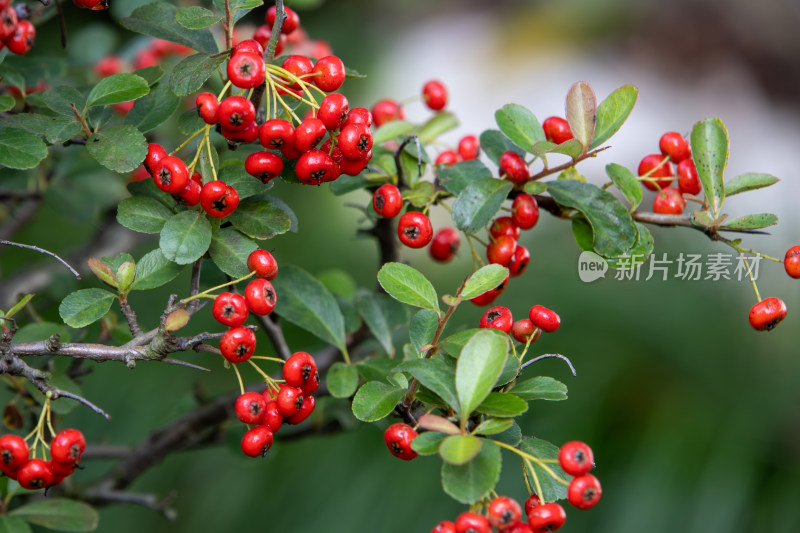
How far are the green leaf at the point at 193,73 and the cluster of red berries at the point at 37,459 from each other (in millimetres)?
280

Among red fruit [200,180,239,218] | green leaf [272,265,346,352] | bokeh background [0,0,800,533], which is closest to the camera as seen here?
red fruit [200,180,239,218]

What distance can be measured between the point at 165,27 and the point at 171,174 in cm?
17

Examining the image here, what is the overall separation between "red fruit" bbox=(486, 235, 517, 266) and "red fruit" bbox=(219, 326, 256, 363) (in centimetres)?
24

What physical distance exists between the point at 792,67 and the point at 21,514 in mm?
3161

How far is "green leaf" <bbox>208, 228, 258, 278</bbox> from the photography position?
56 centimetres

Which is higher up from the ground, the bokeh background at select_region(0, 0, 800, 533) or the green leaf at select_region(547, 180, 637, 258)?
the green leaf at select_region(547, 180, 637, 258)

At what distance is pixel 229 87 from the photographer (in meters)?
0.59

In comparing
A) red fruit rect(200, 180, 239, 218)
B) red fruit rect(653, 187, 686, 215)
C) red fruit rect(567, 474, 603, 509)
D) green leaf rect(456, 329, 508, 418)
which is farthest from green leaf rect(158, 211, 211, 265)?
red fruit rect(653, 187, 686, 215)

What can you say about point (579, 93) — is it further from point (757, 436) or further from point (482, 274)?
point (757, 436)

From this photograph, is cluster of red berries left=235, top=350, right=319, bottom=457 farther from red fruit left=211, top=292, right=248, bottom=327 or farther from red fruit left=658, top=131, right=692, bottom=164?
red fruit left=658, top=131, right=692, bottom=164

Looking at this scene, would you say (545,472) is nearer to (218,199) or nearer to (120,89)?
(218,199)

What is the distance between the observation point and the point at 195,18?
56 cm

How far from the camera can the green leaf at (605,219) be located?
605 millimetres

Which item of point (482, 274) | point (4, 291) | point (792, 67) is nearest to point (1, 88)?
point (4, 291)
